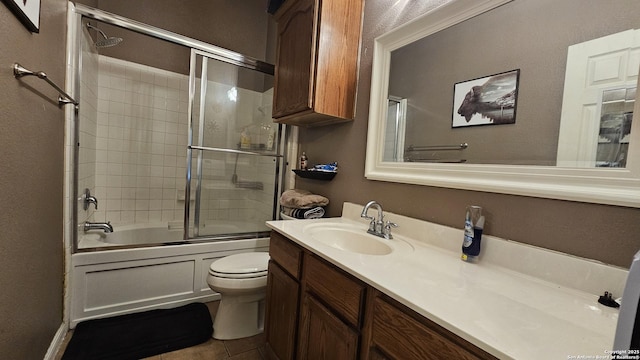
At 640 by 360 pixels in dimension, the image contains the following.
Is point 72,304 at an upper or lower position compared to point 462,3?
lower

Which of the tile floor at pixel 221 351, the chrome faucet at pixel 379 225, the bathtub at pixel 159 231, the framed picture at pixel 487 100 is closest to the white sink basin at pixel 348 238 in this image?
the chrome faucet at pixel 379 225

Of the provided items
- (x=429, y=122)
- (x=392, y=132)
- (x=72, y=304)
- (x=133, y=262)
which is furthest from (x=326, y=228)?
(x=72, y=304)

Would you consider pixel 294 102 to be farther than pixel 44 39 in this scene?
Yes

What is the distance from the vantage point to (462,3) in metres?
1.10

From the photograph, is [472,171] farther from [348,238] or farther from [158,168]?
[158,168]

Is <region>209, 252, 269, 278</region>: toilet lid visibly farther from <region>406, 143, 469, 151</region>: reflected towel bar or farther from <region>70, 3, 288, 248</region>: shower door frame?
<region>406, 143, 469, 151</region>: reflected towel bar

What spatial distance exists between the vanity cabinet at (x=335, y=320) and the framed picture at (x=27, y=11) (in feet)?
4.20

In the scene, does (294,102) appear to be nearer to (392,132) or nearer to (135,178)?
(392,132)

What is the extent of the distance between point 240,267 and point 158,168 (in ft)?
5.25

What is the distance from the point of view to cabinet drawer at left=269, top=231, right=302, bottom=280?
1.14 meters

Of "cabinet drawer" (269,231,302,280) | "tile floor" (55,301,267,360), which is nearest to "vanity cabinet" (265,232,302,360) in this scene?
"cabinet drawer" (269,231,302,280)

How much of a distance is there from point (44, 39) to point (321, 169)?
1.53 meters

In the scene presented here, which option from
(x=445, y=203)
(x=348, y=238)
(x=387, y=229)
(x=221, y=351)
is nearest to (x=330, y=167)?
(x=348, y=238)

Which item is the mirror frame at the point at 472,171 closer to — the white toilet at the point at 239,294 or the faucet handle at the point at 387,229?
the faucet handle at the point at 387,229
